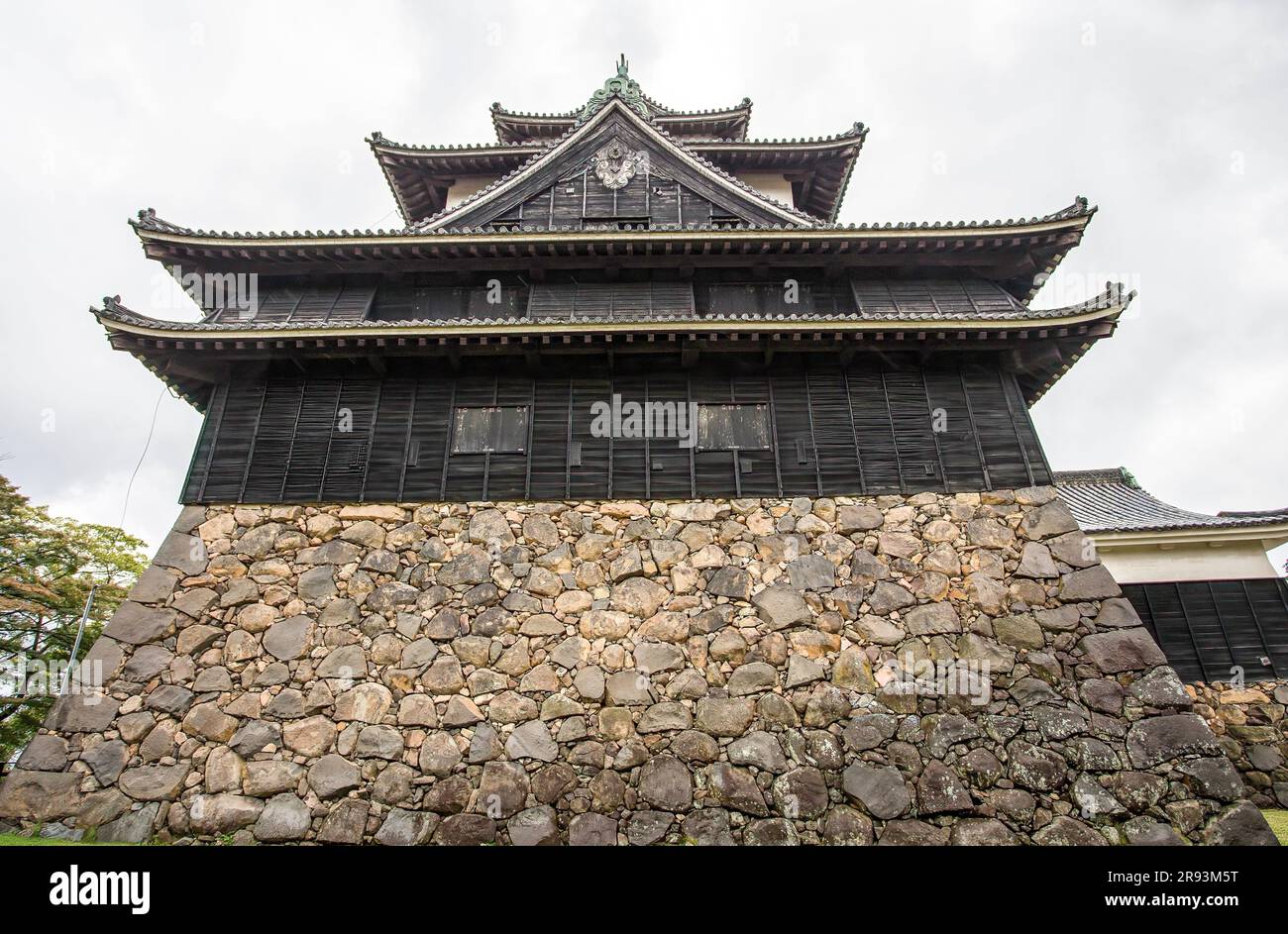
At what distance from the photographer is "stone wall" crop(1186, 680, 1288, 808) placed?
11414 mm

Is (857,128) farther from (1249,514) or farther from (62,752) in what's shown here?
(62,752)

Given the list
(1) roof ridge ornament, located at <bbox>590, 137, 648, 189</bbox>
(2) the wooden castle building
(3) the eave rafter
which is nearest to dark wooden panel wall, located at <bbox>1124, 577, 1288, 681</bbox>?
(2) the wooden castle building

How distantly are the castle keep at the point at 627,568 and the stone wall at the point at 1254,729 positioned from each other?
3.82 meters

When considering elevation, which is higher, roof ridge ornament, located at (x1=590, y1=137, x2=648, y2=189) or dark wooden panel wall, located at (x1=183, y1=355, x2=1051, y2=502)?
roof ridge ornament, located at (x1=590, y1=137, x2=648, y2=189)

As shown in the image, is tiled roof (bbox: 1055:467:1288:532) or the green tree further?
the green tree

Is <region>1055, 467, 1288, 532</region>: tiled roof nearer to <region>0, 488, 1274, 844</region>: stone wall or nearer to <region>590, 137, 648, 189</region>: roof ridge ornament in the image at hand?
<region>0, 488, 1274, 844</region>: stone wall

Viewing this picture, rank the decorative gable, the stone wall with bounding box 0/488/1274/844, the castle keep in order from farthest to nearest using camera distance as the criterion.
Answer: the decorative gable → the castle keep → the stone wall with bounding box 0/488/1274/844

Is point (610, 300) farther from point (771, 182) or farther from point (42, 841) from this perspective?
point (42, 841)

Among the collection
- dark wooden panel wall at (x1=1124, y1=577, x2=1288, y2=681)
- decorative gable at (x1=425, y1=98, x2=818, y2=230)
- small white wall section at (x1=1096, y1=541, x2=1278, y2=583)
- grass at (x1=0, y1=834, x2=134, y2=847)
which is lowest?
grass at (x1=0, y1=834, x2=134, y2=847)

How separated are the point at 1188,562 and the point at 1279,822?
4.98 metres

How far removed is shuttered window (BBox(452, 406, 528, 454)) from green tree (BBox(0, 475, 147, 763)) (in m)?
14.2

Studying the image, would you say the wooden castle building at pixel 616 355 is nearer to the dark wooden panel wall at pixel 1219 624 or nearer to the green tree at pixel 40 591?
the dark wooden panel wall at pixel 1219 624

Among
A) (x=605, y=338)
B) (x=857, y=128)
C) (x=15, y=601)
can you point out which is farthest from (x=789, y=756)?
(x=15, y=601)

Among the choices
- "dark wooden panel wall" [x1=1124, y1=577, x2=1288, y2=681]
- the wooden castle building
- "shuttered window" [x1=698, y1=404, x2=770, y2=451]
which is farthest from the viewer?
"dark wooden panel wall" [x1=1124, y1=577, x2=1288, y2=681]
